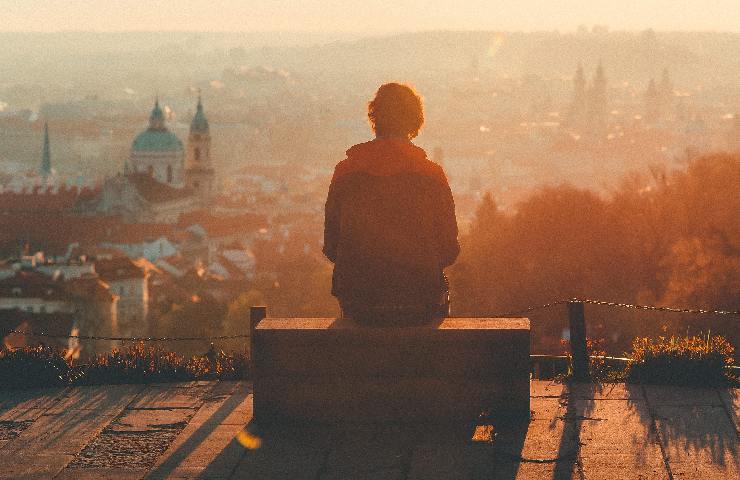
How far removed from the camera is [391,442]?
692cm

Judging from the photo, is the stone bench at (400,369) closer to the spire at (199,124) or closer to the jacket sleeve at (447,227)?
the jacket sleeve at (447,227)

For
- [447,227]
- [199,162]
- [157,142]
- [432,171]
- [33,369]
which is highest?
[157,142]

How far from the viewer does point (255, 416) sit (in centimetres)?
738

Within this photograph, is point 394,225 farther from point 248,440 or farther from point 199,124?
point 199,124

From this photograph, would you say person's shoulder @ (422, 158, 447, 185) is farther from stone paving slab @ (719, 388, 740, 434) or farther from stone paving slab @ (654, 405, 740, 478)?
stone paving slab @ (719, 388, 740, 434)

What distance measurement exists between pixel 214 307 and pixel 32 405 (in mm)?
43085

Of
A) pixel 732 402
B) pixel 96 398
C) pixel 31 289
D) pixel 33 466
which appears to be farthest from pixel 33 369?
pixel 31 289

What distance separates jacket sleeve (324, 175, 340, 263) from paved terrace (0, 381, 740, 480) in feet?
2.90

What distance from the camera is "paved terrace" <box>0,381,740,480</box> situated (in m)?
6.48

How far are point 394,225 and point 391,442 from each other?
104cm

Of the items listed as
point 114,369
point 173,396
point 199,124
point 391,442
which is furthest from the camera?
point 199,124

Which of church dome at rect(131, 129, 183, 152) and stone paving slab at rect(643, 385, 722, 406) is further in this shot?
church dome at rect(131, 129, 183, 152)

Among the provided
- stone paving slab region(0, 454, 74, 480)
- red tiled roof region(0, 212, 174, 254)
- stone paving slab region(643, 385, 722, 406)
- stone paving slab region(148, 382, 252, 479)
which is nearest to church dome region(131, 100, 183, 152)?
red tiled roof region(0, 212, 174, 254)

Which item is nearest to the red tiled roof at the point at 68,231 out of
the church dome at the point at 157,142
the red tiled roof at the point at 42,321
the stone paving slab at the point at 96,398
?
the church dome at the point at 157,142
